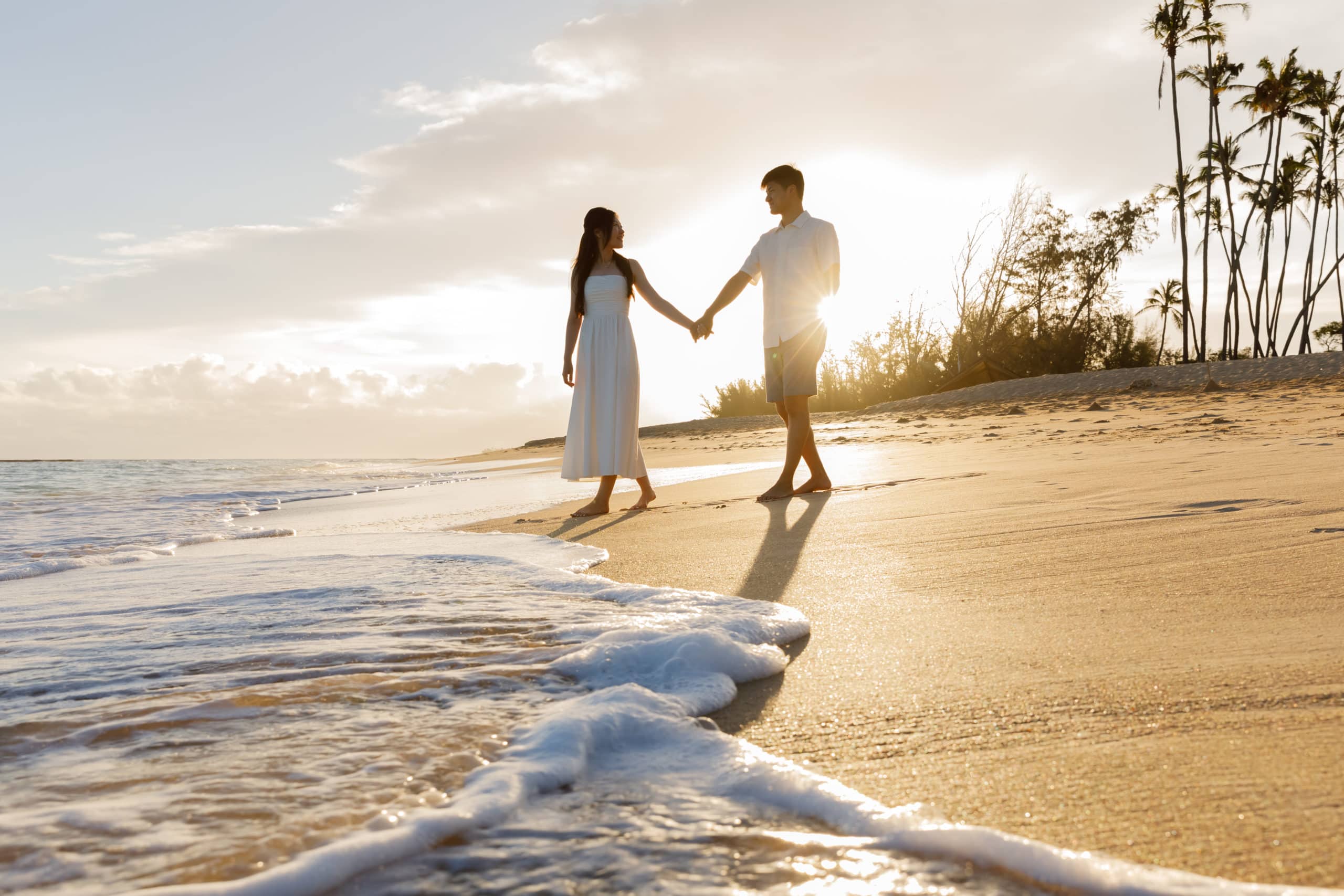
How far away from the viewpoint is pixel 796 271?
5.21 m

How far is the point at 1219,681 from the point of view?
1479mm

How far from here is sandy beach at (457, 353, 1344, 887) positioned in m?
1.09

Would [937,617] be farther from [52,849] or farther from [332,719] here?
[52,849]

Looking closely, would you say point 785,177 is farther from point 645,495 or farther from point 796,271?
point 645,495

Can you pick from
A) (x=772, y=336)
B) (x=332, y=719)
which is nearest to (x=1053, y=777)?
(x=332, y=719)

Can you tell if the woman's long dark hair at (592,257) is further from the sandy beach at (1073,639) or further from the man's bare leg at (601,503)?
the sandy beach at (1073,639)

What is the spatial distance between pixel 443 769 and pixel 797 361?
162 inches

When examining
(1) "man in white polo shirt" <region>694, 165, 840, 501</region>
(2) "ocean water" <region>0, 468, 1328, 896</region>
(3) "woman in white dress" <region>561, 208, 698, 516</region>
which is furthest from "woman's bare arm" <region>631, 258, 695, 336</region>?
(2) "ocean water" <region>0, 468, 1328, 896</region>

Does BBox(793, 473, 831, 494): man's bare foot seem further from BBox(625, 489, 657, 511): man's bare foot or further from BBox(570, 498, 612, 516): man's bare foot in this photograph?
BBox(570, 498, 612, 516): man's bare foot

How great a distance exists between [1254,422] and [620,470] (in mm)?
5383

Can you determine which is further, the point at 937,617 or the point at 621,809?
the point at 937,617

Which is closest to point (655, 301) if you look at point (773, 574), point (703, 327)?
point (703, 327)

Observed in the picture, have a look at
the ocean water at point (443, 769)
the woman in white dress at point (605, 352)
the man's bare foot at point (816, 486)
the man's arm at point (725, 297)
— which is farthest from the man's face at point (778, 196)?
the ocean water at point (443, 769)

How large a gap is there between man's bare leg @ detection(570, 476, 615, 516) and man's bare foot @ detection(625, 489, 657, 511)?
0.45ft
